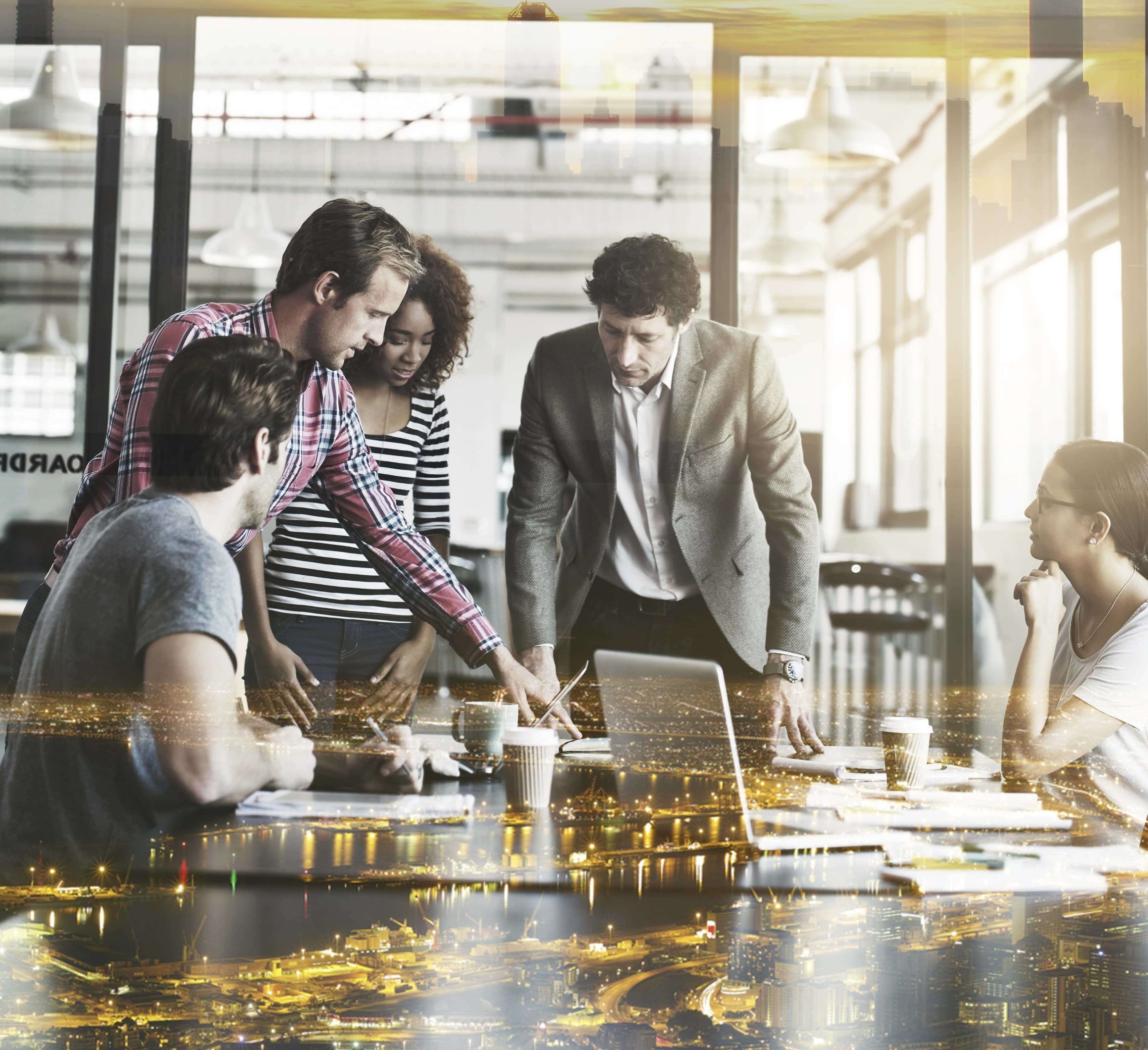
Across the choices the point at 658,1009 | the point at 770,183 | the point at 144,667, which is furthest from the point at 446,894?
the point at 770,183

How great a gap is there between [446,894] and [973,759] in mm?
878

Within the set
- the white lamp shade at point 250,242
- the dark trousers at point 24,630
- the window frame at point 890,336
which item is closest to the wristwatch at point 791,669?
the window frame at point 890,336

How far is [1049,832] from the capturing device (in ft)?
5.13

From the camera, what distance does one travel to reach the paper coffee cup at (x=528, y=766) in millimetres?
1426

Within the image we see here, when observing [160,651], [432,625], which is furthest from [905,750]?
[160,651]

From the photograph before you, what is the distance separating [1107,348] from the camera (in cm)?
180

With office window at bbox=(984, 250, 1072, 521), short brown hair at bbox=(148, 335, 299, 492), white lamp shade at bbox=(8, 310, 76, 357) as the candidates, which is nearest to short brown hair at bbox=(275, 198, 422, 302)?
short brown hair at bbox=(148, 335, 299, 492)

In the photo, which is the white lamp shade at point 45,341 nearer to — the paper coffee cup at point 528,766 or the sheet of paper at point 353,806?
the sheet of paper at point 353,806

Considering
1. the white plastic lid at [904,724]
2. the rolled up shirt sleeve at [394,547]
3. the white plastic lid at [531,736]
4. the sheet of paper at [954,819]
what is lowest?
the sheet of paper at [954,819]

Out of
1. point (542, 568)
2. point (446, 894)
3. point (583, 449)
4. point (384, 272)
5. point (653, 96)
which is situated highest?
point (653, 96)

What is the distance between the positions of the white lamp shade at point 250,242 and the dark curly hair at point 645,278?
0.49 metres

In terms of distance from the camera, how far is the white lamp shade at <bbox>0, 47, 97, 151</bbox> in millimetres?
1708

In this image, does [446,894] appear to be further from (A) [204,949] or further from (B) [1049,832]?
(B) [1049,832]

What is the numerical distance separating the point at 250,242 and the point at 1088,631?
1.43m
